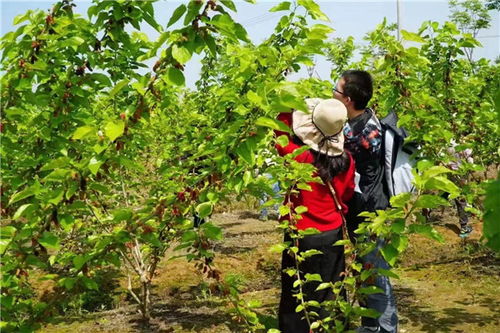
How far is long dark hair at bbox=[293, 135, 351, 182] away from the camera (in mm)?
2883

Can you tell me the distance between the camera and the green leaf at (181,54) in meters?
1.54

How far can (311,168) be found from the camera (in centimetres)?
240

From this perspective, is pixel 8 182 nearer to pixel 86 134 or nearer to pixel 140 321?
pixel 86 134

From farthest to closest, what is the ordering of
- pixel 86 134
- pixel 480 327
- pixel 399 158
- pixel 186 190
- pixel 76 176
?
1. pixel 480 327
2. pixel 399 158
3. pixel 186 190
4. pixel 76 176
5. pixel 86 134

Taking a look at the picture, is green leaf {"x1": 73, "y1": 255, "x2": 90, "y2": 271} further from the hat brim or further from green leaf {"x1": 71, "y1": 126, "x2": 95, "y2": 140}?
the hat brim

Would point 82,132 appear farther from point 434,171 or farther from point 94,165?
point 434,171

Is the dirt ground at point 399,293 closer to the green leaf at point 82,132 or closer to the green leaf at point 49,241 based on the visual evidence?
the green leaf at point 49,241

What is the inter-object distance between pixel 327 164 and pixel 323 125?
0.90ft

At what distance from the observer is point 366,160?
3422 millimetres

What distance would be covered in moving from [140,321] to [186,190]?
112 inches

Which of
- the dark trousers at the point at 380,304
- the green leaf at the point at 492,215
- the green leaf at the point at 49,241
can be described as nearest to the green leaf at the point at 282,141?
the green leaf at the point at 49,241

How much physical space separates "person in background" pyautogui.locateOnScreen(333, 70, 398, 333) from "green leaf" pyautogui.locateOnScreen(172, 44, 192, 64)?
6.33 ft

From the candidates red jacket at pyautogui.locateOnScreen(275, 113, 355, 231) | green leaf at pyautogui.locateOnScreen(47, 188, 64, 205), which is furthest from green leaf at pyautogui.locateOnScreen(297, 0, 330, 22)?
green leaf at pyautogui.locateOnScreen(47, 188, 64, 205)

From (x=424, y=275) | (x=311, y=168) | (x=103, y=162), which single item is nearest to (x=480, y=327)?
(x=424, y=275)
